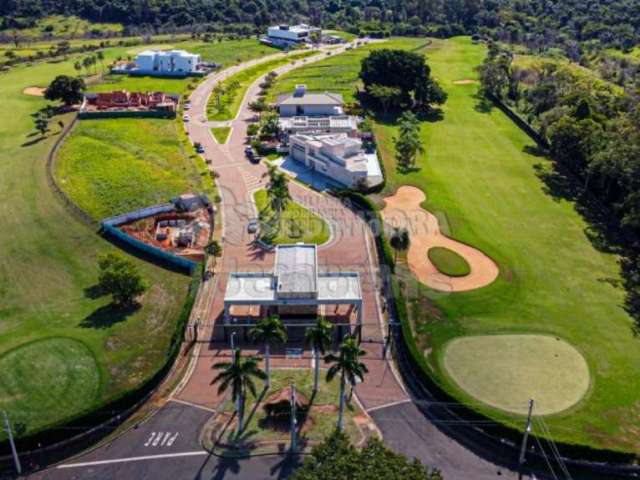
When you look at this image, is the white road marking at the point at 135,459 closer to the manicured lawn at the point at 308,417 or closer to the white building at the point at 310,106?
the manicured lawn at the point at 308,417

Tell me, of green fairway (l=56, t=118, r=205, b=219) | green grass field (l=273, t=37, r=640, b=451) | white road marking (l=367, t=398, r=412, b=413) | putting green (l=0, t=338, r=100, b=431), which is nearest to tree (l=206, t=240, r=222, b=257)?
putting green (l=0, t=338, r=100, b=431)

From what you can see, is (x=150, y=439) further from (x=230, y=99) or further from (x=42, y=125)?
(x=230, y=99)

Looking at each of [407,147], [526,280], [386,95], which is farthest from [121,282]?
[386,95]

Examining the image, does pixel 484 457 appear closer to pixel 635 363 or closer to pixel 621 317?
pixel 635 363

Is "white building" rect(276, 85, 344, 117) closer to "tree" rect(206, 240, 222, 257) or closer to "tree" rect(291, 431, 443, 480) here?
"tree" rect(206, 240, 222, 257)

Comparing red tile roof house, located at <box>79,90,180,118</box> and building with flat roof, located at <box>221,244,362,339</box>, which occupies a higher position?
red tile roof house, located at <box>79,90,180,118</box>

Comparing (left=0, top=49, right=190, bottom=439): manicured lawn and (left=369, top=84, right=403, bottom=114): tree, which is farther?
(left=369, top=84, right=403, bottom=114): tree
